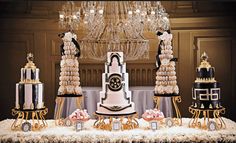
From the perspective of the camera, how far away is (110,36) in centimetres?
586

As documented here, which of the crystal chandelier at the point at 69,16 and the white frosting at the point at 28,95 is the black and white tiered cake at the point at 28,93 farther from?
the crystal chandelier at the point at 69,16

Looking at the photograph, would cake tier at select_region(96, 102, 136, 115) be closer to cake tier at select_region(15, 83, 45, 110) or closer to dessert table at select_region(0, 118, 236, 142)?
dessert table at select_region(0, 118, 236, 142)

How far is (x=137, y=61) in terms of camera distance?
652 centimetres

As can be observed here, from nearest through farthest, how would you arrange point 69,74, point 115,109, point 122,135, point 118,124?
1. point 122,135
2. point 118,124
3. point 115,109
4. point 69,74

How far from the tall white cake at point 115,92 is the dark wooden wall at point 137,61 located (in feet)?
8.05

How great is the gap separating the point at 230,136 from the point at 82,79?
3.61m

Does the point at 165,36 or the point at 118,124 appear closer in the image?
the point at 118,124

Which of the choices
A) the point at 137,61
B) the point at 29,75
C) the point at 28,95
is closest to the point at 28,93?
the point at 28,95

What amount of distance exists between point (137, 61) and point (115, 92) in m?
2.57

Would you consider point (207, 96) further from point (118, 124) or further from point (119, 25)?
point (119, 25)

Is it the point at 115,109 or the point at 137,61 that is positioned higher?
the point at 137,61

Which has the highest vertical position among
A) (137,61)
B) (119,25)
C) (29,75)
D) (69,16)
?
(69,16)

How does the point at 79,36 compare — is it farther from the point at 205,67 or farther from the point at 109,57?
the point at 205,67

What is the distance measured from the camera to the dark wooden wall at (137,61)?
6395 mm
